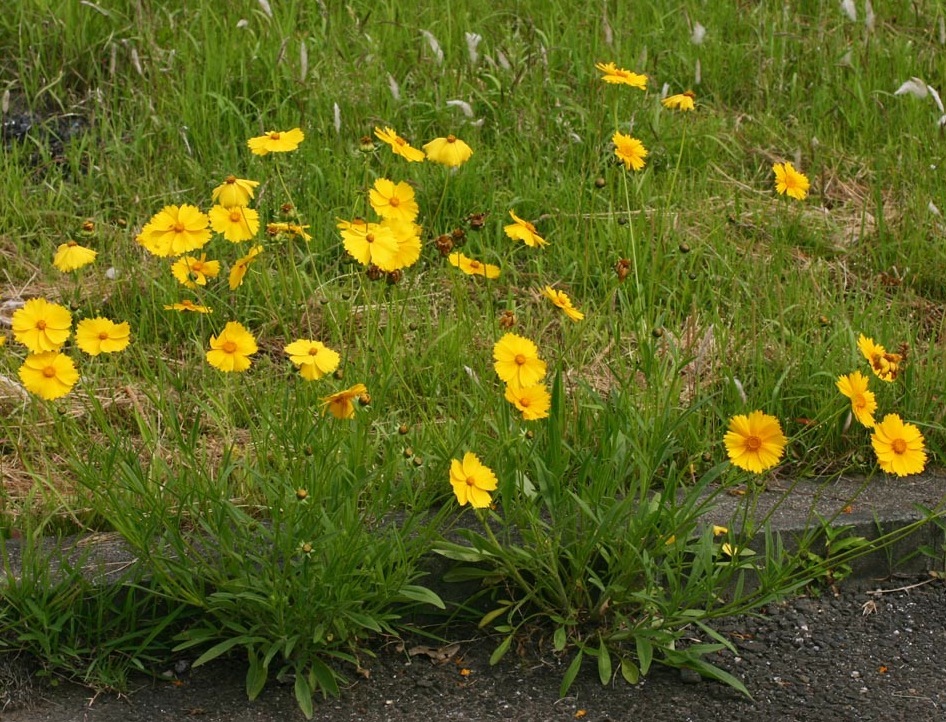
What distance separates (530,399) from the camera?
222 centimetres

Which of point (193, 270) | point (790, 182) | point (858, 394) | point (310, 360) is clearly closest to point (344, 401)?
point (310, 360)

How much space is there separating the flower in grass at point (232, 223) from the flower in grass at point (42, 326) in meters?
0.33

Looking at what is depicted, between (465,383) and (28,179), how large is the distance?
150 cm

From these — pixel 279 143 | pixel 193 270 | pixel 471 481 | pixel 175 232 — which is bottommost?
pixel 471 481

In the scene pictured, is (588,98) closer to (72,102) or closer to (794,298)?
(794,298)

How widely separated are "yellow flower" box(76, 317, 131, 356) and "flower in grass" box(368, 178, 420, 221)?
1.61 ft

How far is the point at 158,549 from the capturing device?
2248 mm

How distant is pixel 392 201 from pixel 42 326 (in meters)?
0.64

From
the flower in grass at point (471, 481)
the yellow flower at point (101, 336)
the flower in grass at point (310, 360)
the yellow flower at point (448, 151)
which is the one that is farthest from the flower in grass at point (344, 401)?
the yellow flower at point (448, 151)

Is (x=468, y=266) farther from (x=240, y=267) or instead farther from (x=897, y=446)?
(x=897, y=446)

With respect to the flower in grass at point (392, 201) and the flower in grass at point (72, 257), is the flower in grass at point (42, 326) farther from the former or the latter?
the flower in grass at point (392, 201)

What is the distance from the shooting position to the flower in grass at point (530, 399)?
2203 millimetres

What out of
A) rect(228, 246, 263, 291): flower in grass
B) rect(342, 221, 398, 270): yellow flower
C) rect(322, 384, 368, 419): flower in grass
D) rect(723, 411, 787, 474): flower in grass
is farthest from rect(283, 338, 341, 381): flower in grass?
rect(723, 411, 787, 474): flower in grass

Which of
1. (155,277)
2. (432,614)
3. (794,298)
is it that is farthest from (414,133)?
(432,614)
